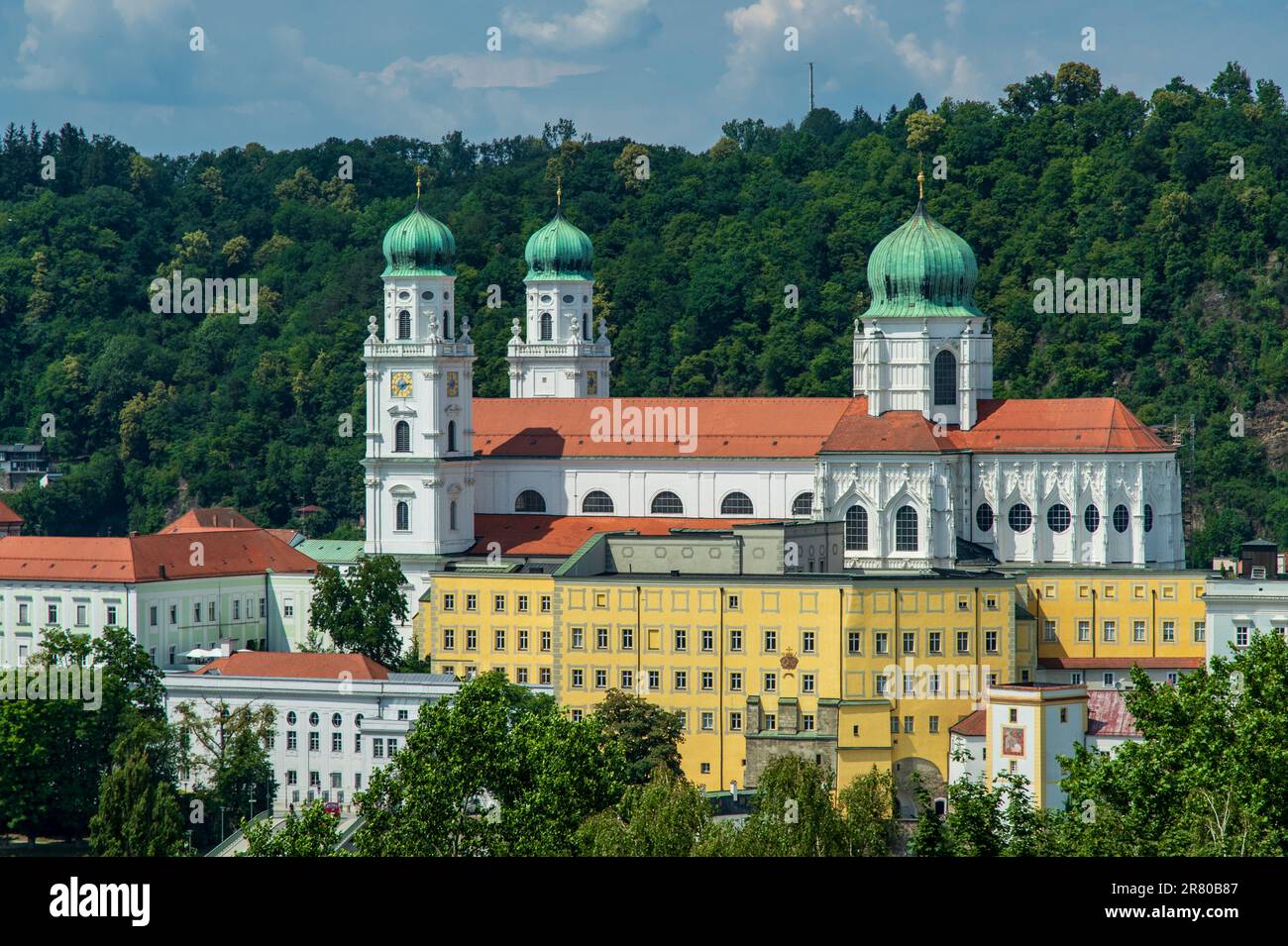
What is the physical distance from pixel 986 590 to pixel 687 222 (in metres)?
78.0

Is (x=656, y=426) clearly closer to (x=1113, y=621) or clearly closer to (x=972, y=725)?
(x=1113, y=621)

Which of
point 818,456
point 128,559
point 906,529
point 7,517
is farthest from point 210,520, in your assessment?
point 906,529

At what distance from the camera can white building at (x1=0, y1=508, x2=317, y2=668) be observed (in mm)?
84312

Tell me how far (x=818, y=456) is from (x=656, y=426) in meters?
8.30

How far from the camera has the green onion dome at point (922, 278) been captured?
292 feet

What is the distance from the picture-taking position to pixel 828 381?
419 feet

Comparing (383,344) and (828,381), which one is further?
(828,381)

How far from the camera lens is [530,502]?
91.6 metres

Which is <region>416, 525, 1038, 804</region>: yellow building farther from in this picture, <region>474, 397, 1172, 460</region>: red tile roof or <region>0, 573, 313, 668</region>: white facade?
<region>0, 573, 313, 668</region>: white facade

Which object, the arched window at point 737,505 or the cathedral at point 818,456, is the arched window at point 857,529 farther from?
the arched window at point 737,505

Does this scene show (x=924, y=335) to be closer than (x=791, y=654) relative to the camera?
No
